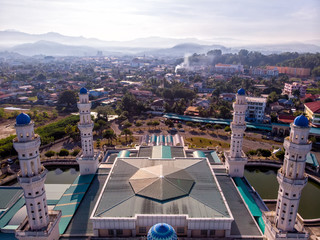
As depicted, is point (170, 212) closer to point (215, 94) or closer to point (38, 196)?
point (38, 196)

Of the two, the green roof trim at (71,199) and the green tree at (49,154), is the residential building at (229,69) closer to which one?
the green tree at (49,154)

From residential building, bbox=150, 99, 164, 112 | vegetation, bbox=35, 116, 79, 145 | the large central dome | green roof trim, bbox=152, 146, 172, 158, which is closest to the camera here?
the large central dome

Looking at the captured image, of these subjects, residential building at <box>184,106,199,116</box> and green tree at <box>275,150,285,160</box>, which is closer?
green tree at <box>275,150,285,160</box>

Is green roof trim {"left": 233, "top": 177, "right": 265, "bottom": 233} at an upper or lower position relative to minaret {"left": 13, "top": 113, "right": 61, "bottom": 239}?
lower

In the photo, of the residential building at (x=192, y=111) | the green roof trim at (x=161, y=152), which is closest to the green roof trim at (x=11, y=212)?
the green roof trim at (x=161, y=152)

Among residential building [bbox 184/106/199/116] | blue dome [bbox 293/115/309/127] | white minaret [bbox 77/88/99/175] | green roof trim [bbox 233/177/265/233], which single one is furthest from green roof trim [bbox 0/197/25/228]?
residential building [bbox 184/106/199/116]

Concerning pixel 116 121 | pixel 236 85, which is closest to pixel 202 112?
pixel 116 121

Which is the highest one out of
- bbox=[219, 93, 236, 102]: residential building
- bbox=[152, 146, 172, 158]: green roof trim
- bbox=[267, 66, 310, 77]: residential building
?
bbox=[267, 66, 310, 77]: residential building

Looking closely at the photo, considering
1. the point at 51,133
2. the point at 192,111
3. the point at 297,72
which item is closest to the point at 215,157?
the point at 192,111

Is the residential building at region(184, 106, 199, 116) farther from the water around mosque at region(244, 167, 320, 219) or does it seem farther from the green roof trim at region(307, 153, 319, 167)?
the green roof trim at region(307, 153, 319, 167)
